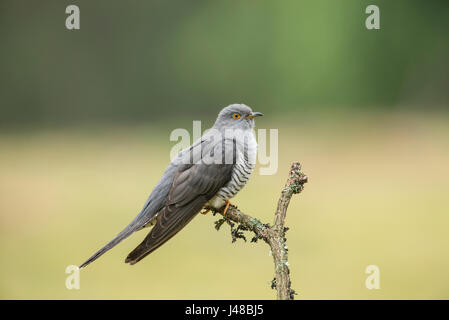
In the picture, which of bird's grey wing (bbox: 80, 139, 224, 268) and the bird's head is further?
the bird's head

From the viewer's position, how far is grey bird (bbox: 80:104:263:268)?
200cm

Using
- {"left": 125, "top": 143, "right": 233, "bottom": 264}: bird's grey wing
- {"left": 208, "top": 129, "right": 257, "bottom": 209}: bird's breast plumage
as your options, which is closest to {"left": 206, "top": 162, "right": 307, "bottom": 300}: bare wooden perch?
{"left": 125, "top": 143, "right": 233, "bottom": 264}: bird's grey wing

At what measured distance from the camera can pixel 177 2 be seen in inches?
382

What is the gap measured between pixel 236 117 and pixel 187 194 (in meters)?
0.57

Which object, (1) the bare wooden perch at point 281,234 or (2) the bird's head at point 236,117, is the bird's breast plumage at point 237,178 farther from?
(1) the bare wooden perch at point 281,234

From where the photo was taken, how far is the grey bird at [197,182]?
200cm

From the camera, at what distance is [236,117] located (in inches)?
95.7

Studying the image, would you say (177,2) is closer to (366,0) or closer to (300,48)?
(300,48)

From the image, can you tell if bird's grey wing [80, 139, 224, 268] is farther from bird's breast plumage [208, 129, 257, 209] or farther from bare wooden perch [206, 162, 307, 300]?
bare wooden perch [206, 162, 307, 300]

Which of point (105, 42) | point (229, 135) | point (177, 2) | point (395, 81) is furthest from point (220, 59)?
point (229, 135)

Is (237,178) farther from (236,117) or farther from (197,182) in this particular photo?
(236,117)

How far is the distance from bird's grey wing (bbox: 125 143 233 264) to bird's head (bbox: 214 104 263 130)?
332mm

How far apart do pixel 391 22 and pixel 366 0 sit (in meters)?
0.72

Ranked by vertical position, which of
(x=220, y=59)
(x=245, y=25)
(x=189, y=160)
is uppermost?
(x=245, y=25)
